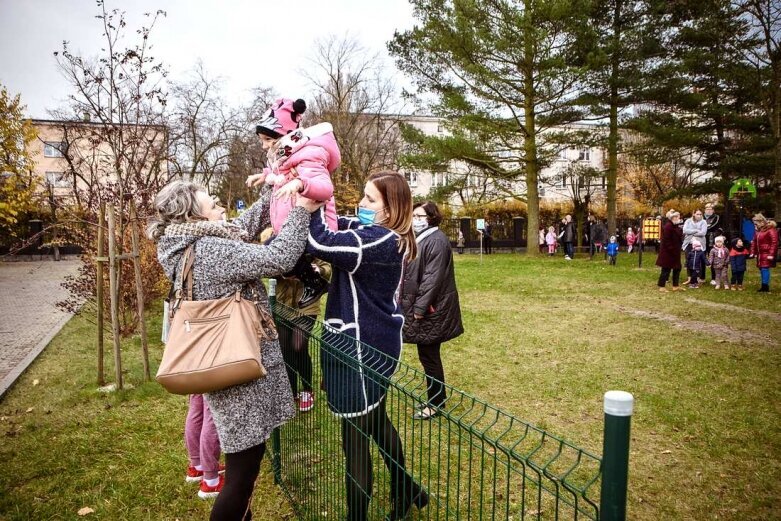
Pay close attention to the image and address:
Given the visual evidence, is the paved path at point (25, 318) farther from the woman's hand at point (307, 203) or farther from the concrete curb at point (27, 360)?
the woman's hand at point (307, 203)

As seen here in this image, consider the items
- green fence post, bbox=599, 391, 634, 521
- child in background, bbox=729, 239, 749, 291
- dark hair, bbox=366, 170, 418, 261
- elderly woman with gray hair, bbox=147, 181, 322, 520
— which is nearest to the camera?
green fence post, bbox=599, 391, 634, 521

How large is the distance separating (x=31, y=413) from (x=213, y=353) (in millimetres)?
4119

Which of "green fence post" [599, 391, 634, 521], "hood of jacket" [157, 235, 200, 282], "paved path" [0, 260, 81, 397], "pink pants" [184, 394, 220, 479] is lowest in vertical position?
"paved path" [0, 260, 81, 397]

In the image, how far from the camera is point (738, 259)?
11336 millimetres

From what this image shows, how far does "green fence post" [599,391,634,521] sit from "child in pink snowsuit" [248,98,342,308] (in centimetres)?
146

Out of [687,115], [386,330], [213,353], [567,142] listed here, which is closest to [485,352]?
[386,330]

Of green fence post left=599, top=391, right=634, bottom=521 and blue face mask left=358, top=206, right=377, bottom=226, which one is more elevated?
blue face mask left=358, top=206, right=377, bottom=226

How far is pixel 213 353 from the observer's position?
1.96 m

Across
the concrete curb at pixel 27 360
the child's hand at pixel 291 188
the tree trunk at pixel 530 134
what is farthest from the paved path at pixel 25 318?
the tree trunk at pixel 530 134

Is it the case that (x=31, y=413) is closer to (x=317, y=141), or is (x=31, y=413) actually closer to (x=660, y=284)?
(x=317, y=141)

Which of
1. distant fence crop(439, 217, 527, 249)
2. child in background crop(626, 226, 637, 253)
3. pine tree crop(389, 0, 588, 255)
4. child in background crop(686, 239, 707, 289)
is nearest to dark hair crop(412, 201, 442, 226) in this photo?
child in background crop(686, 239, 707, 289)

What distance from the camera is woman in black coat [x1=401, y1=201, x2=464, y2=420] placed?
422 centimetres

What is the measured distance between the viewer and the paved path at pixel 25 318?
6.51 m

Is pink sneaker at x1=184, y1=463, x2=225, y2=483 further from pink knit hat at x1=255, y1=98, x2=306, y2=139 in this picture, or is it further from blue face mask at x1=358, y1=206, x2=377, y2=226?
pink knit hat at x1=255, y1=98, x2=306, y2=139
